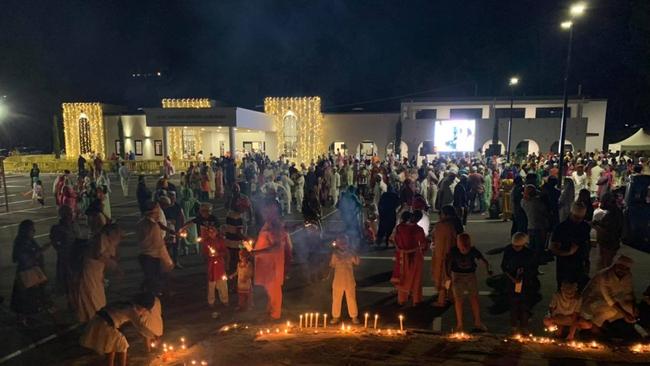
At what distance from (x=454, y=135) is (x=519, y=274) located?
22841mm

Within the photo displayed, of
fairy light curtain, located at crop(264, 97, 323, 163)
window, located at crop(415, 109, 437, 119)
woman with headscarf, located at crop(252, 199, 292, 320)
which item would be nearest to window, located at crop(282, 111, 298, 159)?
fairy light curtain, located at crop(264, 97, 323, 163)

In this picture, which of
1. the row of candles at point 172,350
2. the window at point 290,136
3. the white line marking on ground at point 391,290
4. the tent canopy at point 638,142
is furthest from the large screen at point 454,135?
the row of candles at point 172,350

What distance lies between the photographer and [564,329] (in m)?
5.80

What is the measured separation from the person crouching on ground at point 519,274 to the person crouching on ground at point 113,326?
4630 millimetres

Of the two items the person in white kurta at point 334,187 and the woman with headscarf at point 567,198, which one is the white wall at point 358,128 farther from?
the woman with headscarf at point 567,198

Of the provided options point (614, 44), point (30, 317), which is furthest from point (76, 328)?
point (614, 44)

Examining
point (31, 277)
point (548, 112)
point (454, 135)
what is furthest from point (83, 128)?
point (548, 112)

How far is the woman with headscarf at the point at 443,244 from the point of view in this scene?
672 cm

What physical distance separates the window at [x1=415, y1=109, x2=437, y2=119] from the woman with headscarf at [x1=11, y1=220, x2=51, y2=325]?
31.4m

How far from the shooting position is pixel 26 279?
6.24m

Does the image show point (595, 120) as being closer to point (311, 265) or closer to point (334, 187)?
point (334, 187)

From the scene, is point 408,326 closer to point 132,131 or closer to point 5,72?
point 132,131

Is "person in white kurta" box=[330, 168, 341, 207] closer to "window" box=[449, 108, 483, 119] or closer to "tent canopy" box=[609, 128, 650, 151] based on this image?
"tent canopy" box=[609, 128, 650, 151]

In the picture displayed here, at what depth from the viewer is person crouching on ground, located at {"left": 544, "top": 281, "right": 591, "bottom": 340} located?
563cm
